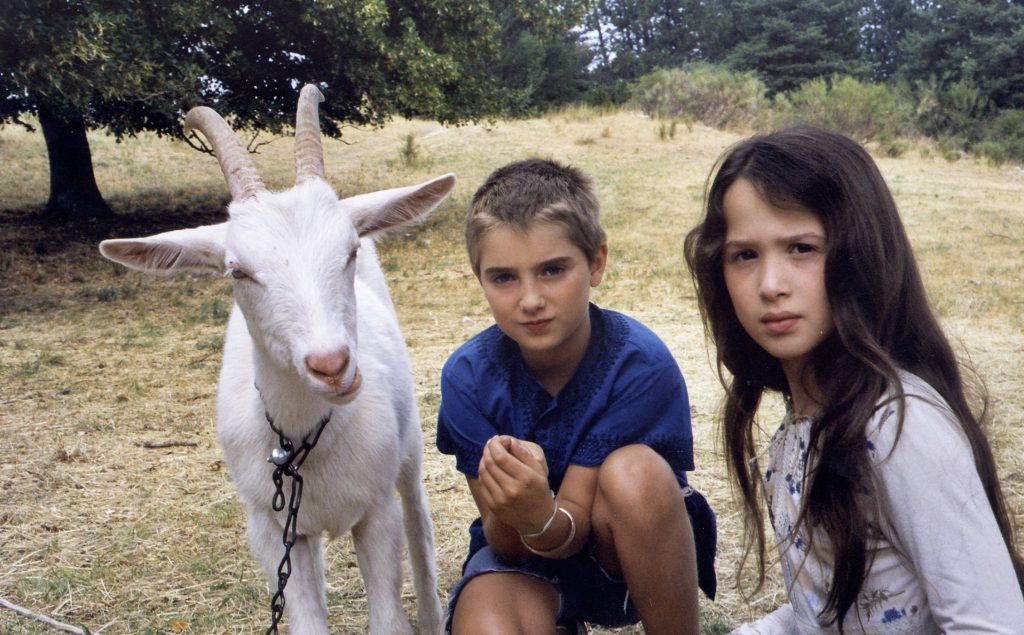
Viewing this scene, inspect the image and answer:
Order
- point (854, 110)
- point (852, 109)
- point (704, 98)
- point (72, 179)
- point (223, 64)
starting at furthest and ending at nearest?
point (704, 98), point (852, 109), point (854, 110), point (72, 179), point (223, 64)

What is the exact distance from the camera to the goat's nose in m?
2.15

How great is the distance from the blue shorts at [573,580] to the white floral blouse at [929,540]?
1.86 feet

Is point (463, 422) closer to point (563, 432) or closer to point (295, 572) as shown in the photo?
point (563, 432)

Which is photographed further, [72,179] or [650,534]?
[72,179]

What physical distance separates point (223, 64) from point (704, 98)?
15.7m

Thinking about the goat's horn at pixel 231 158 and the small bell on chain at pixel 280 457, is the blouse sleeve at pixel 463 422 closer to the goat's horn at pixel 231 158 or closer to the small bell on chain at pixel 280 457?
the small bell on chain at pixel 280 457

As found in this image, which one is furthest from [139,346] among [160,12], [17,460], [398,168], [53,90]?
[398,168]

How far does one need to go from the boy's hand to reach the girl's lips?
57 centimetres

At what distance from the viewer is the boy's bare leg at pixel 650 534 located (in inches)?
81.8

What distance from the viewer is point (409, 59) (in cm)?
1078

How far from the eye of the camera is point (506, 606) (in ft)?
7.07

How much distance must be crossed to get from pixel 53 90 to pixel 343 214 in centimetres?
718

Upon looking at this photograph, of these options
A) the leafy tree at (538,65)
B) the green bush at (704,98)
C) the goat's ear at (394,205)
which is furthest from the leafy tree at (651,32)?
the goat's ear at (394,205)

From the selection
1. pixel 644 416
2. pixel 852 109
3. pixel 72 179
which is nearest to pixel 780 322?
pixel 644 416
